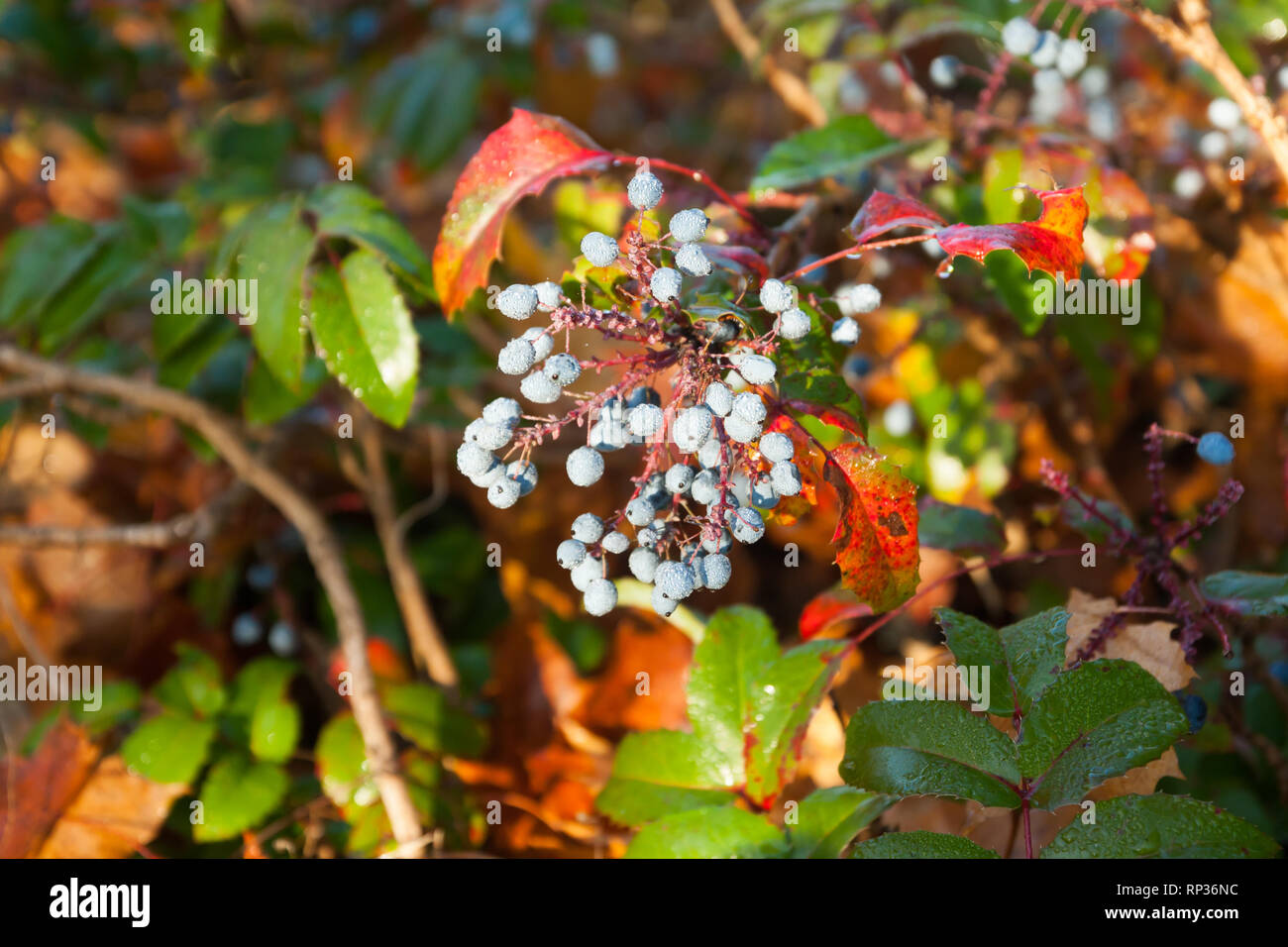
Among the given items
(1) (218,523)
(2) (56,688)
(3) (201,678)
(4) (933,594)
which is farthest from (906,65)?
(2) (56,688)

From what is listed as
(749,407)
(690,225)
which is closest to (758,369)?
(749,407)

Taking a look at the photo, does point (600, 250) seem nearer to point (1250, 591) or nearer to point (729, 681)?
point (729, 681)

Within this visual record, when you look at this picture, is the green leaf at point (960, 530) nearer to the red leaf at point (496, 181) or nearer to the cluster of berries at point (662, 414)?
the cluster of berries at point (662, 414)

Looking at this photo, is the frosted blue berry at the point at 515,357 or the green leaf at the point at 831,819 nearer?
the frosted blue berry at the point at 515,357

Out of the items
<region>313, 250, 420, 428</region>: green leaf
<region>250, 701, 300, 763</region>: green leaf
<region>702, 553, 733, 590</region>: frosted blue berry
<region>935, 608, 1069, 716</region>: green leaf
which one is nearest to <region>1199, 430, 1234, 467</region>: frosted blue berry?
<region>935, 608, 1069, 716</region>: green leaf

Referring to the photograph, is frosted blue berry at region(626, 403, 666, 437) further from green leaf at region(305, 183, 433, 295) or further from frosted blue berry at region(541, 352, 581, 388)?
green leaf at region(305, 183, 433, 295)

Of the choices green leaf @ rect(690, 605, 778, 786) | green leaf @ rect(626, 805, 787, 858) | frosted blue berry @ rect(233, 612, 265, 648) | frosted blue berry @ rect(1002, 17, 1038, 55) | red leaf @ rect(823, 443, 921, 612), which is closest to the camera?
red leaf @ rect(823, 443, 921, 612)

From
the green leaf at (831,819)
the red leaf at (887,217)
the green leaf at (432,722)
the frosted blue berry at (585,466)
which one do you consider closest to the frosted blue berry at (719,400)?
the frosted blue berry at (585,466)
